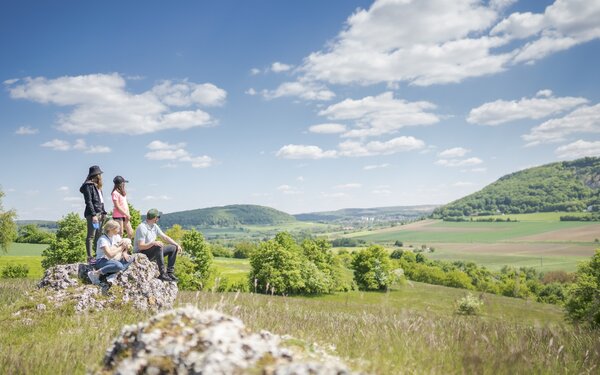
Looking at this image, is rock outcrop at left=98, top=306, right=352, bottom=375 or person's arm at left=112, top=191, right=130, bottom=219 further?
person's arm at left=112, top=191, right=130, bottom=219

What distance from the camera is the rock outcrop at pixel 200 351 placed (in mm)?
2387

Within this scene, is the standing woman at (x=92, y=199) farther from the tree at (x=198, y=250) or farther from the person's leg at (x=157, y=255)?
the tree at (x=198, y=250)

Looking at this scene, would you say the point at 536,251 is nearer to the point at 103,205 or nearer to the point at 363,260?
the point at 363,260

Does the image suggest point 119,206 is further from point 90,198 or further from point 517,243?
point 517,243

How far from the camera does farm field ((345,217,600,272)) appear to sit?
108150 millimetres

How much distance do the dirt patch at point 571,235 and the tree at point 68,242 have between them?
138848 mm

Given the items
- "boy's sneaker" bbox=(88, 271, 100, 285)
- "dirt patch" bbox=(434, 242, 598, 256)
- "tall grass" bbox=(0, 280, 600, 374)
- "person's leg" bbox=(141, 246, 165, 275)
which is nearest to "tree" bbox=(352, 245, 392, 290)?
"dirt patch" bbox=(434, 242, 598, 256)

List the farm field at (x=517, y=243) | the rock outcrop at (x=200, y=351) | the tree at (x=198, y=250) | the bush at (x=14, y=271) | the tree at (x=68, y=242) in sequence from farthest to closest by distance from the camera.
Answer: the farm field at (x=517, y=243) < the tree at (x=198, y=250) < the bush at (x=14, y=271) < the tree at (x=68, y=242) < the rock outcrop at (x=200, y=351)

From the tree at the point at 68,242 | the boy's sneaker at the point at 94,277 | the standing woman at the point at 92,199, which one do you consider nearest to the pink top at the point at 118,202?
the standing woman at the point at 92,199

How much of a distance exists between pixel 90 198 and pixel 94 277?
2772 mm

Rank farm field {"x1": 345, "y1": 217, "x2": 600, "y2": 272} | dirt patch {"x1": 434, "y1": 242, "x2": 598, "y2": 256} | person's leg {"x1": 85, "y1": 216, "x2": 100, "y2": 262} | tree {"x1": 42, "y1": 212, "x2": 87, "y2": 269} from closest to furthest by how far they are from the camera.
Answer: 1. person's leg {"x1": 85, "y1": 216, "x2": 100, "y2": 262}
2. tree {"x1": 42, "y1": 212, "x2": 87, "y2": 269}
3. farm field {"x1": 345, "y1": 217, "x2": 600, "y2": 272}
4. dirt patch {"x1": 434, "y1": 242, "x2": 598, "y2": 256}

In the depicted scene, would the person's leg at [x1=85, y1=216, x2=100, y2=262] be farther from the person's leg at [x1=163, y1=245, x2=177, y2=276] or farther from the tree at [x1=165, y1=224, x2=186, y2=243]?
the tree at [x1=165, y1=224, x2=186, y2=243]

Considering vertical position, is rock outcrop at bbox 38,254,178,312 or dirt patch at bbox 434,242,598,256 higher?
rock outcrop at bbox 38,254,178,312

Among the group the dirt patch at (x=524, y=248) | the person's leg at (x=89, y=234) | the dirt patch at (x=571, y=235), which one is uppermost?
the person's leg at (x=89, y=234)
